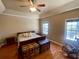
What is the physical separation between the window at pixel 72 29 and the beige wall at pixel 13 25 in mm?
3441

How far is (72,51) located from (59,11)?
2664 mm

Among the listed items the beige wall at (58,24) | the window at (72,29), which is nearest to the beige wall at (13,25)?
the beige wall at (58,24)

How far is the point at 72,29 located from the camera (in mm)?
3748

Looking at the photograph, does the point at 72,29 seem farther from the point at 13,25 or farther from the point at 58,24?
the point at 13,25

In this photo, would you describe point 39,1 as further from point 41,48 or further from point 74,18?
point 41,48

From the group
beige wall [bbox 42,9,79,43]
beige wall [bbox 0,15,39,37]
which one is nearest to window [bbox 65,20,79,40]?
beige wall [bbox 42,9,79,43]

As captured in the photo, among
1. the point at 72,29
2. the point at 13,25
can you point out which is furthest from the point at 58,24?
the point at 13,25

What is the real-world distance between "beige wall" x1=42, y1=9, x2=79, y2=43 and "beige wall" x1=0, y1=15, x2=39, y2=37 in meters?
1.95

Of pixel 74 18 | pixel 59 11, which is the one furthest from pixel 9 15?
pixel 74 18

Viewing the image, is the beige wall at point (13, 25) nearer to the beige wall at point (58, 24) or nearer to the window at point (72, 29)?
the beige wall at point (58, 24)

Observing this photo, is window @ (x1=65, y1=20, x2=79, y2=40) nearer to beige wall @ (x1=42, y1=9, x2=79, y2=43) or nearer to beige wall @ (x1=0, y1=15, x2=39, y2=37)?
beige wall @ (x1=42, y1=9, x2=79, y2=43)

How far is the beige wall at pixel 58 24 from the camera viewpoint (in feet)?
12.0

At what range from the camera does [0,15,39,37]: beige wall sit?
15.1 feet

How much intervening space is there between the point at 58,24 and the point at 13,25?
3.48m
